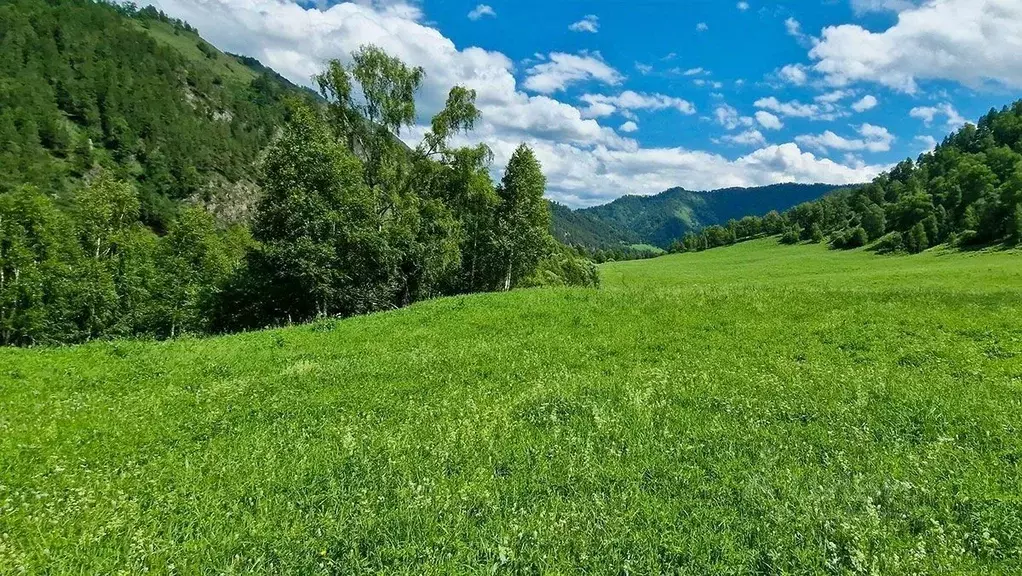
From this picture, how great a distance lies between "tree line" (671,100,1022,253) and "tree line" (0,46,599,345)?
6990 cm

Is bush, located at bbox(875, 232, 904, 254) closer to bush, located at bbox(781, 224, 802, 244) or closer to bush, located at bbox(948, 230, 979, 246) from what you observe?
bush, located at bbox(948, 230, 979, 246)

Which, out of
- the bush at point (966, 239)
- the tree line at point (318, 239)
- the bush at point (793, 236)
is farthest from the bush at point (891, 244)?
the tree line at point (318, 239)

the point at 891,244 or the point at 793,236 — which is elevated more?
the point at 793,236

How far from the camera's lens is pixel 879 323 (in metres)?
17.5

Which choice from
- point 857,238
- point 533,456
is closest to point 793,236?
point 857,238

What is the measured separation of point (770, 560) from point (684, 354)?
9.63 m

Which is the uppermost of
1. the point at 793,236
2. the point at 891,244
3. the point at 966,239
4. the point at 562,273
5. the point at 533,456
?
the point at 793,236

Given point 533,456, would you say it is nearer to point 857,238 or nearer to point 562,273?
point 562,273

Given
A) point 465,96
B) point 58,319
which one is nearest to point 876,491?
point 465,96

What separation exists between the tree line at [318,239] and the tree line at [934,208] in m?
69.9

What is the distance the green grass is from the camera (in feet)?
19.5

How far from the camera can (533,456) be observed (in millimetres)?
8469

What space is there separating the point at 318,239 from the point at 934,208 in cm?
11621

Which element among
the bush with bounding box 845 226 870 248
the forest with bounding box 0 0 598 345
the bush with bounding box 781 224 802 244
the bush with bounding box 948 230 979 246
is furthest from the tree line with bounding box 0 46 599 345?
the bush with bounding box 781 224 802 244
